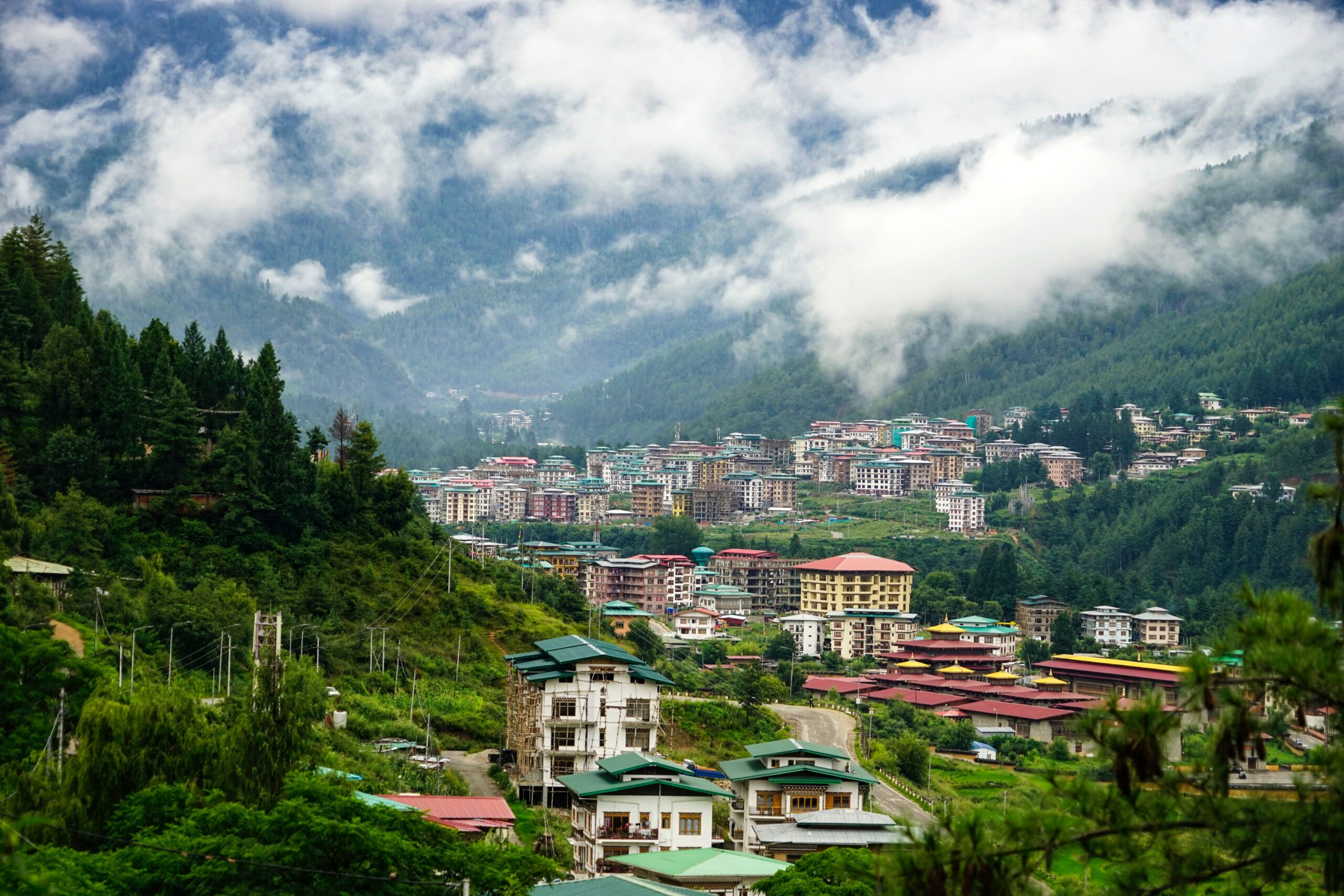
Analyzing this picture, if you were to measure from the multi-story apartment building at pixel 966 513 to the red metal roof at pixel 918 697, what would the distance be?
1783 inches

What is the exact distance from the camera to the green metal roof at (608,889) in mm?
23938

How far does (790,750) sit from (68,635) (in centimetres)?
1593

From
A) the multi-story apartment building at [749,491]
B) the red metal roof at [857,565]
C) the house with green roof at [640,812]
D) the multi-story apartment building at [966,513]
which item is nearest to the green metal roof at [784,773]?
the house with green roof at [640,812]

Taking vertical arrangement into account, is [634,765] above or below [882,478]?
below

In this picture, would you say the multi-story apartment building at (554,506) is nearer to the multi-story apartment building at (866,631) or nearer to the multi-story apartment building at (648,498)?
the multi-story apartment building at (648,498)

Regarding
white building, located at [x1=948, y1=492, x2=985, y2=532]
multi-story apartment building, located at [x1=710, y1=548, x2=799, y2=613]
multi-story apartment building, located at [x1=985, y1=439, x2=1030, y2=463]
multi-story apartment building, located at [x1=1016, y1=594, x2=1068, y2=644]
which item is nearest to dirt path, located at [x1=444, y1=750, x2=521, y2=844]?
multi-story apartment building, located at [x1=1016, y1=594, x2=1068, y2=644]

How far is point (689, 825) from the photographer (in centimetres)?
3338

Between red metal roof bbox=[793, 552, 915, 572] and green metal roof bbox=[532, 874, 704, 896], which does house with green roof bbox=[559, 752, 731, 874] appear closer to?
green metal roof bbox=[532, 874, 704, 896]

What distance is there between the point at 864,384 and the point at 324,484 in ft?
465

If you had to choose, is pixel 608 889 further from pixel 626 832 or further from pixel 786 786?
pixel 786 786

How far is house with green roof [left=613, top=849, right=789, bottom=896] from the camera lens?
27516 millimetres

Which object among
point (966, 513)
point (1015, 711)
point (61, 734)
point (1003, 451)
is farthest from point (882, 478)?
point (61, 734)

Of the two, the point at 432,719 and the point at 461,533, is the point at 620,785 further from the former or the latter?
the point at 461,533

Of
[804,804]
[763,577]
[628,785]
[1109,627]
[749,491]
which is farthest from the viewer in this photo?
[749,491]
